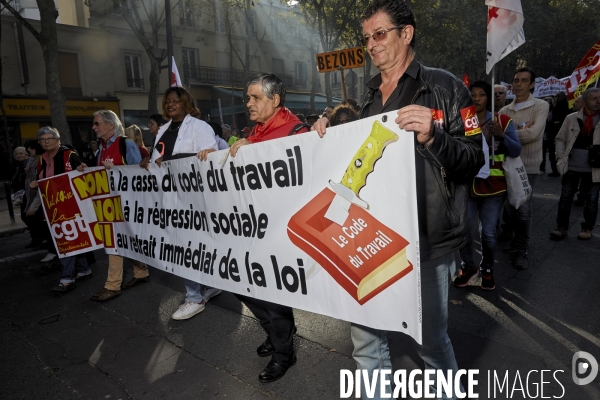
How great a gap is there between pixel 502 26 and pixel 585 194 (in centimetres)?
286

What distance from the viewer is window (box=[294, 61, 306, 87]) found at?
35781 mm

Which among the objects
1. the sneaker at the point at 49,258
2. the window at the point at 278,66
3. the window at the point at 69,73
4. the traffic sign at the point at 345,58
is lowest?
the sneaker at the point at 49,258

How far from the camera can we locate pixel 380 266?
1.99 m

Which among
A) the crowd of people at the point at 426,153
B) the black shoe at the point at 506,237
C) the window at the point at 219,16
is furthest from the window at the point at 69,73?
the black shoe at the point at 506,237

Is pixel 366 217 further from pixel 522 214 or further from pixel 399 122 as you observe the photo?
pixel 522 214

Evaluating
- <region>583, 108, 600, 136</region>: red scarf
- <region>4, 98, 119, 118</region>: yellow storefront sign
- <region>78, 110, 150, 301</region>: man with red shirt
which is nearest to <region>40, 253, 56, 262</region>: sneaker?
<region>78, 110, 150, 301</region>: man with red shirt

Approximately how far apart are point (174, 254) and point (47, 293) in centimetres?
251

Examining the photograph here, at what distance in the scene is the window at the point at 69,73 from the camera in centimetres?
2189

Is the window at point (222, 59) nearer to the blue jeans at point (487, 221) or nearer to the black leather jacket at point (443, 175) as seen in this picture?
the blue jeans at point (487, 221)

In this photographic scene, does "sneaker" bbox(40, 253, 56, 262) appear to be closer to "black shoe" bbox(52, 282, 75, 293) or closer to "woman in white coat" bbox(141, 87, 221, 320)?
"black shoe" bbox(52, 282, 75, 293)

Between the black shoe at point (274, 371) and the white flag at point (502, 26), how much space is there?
3.09 m

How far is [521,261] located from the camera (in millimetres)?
4762

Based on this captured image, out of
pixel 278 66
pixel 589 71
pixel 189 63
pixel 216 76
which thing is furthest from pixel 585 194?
pixel 278 66

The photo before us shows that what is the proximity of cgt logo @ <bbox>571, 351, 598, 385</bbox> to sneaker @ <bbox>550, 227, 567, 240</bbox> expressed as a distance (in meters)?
3.09
